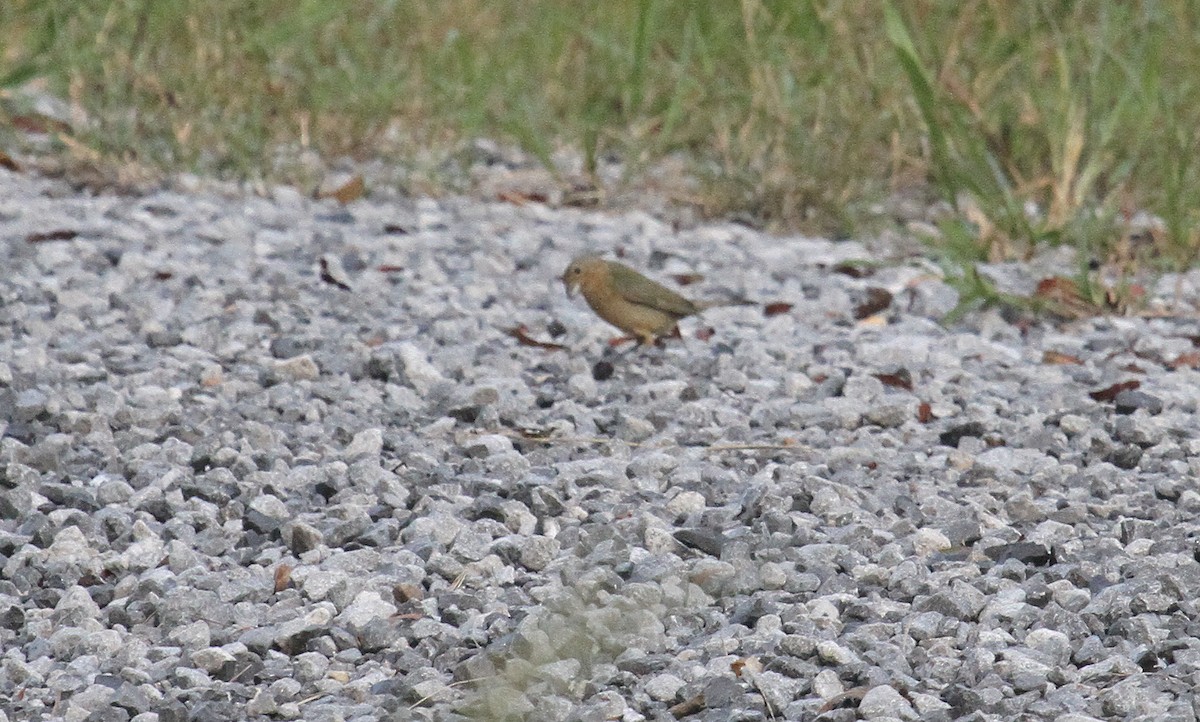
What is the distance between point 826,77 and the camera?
5.93 meters

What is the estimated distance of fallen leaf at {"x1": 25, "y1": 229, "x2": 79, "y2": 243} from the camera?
468 cm

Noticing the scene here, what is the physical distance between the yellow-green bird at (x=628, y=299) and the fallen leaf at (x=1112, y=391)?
112cm

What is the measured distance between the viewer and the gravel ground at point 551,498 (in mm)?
2430

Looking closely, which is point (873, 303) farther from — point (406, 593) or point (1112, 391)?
point (406, 593)

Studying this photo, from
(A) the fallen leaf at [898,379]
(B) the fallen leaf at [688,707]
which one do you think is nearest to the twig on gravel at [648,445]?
(A) the fallen leaf at [898,379]

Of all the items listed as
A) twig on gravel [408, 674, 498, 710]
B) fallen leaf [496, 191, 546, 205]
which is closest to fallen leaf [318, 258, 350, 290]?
fallen leaf [496, 191, 546, 205]

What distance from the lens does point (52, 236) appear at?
15.5ft

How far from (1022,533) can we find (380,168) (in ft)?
11.6

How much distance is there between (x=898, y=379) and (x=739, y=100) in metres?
2.36

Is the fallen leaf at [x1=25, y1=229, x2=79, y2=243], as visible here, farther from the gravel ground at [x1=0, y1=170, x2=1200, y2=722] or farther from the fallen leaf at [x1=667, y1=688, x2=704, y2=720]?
the fallen leaf at [x1=667, y1=688, x2=704, y2=720]

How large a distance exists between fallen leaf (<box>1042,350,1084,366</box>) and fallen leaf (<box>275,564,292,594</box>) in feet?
7.22

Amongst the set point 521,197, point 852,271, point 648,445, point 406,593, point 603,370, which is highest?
point 406,593

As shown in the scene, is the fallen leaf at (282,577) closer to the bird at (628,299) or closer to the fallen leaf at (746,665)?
the fallen leaf at (746,665)

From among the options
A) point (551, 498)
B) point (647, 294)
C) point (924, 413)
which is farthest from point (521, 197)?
point (551, 498)
